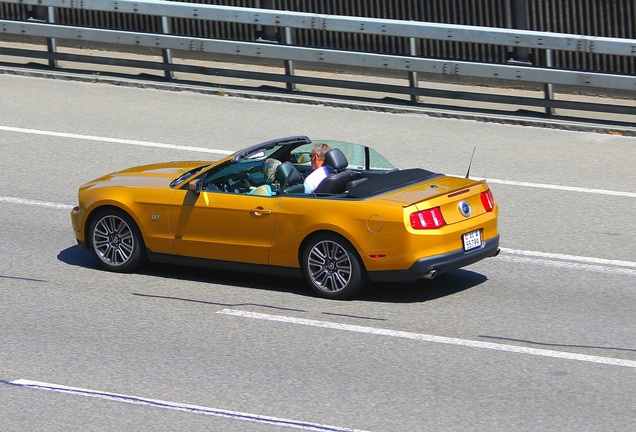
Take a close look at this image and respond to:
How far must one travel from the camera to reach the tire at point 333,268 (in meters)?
9.87

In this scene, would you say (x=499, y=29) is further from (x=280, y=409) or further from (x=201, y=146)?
(x=280, y=409)

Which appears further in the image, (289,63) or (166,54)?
(166,54)

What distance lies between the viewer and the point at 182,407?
7.75 meters

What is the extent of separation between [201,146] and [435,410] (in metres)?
8.51

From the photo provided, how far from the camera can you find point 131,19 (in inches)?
813

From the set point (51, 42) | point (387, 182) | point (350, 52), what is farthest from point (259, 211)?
point (51, 42)

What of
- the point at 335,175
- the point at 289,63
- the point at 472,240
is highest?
the point at 289,63

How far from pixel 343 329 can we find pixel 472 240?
1.55 m

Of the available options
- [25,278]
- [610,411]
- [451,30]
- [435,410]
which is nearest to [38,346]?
[25,278]

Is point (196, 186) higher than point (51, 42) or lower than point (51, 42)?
lower

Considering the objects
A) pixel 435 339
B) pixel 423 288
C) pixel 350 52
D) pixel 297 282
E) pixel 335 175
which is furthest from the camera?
pixel 350 52

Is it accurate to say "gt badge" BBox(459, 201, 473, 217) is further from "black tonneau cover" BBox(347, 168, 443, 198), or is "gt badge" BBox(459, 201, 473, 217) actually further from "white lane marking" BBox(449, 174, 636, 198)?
"white lane marking" BBox(449, 174, 636, 198)

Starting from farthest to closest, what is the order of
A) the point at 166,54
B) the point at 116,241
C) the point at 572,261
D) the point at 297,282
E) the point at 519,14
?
the point at 166,54
the point at 519,14
the point at 572,261
the point at 116,241
the point at 297,282

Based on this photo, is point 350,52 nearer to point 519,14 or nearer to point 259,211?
point 519,14
